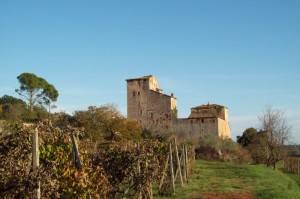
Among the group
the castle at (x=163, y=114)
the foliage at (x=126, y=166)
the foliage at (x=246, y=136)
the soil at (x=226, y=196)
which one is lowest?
the soil at (x=226, y=196)

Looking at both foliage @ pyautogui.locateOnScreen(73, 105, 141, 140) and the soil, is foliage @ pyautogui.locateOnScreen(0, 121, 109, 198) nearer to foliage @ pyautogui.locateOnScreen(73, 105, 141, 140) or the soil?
the soil

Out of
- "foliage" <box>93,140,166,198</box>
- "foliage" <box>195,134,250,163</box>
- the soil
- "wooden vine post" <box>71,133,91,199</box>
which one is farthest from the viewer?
"foliage" <box>195,134,250,163</box>

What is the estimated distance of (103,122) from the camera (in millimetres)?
43656

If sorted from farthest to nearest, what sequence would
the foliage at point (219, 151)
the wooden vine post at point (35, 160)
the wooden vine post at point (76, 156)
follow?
the foliage at point (219, 151), the wooden vine post at point (76, 156), the wooden vine post at point (35, 160)

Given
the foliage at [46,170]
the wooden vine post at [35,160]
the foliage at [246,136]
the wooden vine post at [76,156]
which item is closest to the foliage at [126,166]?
the foliage at [46,170]

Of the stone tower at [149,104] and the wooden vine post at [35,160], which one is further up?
the stone tower at [149,104]

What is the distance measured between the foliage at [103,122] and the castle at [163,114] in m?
17.6

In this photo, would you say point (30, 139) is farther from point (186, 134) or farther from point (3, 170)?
point (186, 134)

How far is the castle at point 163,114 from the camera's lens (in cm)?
6525

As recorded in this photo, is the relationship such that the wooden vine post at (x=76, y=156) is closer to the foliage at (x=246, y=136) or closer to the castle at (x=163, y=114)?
the castle at (x=163, y=114)

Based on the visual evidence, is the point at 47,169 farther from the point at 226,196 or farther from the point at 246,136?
the point at 246,136

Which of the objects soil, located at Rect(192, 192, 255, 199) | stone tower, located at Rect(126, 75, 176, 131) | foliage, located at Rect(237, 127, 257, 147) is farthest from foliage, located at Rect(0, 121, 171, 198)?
foliage, located at Rect(237, 127, 257, 147)

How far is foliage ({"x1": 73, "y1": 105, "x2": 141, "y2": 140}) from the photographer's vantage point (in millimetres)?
41656

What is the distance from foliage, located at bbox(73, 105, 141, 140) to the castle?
57.9 ft
